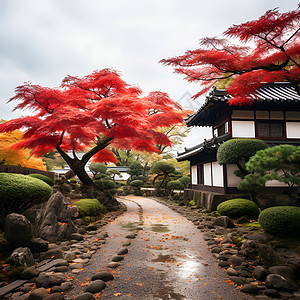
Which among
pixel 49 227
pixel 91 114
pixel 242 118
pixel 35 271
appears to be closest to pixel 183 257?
pixel 35 271

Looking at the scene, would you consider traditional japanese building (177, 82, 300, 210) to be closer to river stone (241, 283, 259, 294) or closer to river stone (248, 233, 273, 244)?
river stone (248, 233, 273, 244)

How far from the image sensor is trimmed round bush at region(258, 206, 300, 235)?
5.84 metres

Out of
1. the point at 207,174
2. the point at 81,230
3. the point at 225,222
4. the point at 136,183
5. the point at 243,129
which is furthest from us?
the point at 136,183

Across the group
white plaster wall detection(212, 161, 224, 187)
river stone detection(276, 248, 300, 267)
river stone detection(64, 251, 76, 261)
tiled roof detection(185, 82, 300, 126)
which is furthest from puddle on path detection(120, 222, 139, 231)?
tiled roof detection(185, 82, 300, 126)

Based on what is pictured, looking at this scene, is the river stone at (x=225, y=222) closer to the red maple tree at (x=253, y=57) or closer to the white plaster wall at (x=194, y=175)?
the red maple tree at (x=253, y=57)

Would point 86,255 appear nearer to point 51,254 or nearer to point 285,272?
point 51,254

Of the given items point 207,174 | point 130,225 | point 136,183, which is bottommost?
point 130,225

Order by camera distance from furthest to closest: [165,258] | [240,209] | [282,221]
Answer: [240,209]
[282,221]
[165,258]

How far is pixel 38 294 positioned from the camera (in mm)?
3428

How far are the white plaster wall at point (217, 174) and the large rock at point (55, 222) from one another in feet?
27.3

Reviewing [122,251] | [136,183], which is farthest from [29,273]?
[136,183]

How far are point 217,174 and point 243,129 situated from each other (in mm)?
2861

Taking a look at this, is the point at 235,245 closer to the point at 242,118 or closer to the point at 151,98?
the point at 242,118

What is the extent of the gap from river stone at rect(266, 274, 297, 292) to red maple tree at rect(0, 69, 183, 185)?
7.74 meters
